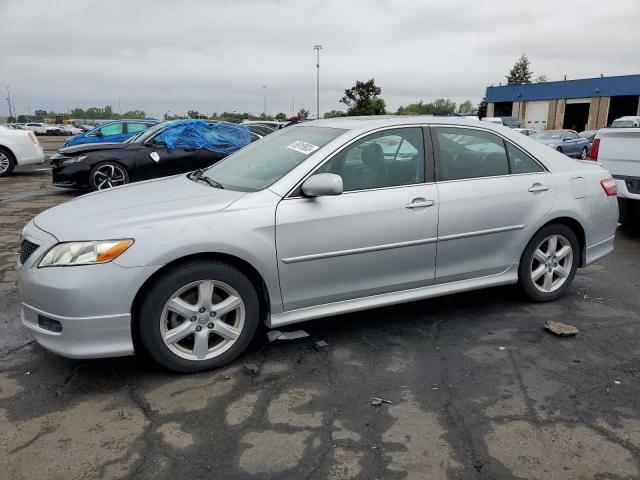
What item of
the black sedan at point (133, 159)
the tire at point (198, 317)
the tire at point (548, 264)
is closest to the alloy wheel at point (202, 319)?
the tire at point (198, 317)

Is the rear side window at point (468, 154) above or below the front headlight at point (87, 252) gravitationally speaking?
above

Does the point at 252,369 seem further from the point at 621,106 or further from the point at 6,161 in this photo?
the point at 621,106

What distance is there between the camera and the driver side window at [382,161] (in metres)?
3.81

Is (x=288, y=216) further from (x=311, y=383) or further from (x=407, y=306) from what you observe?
(x=407, y=306)

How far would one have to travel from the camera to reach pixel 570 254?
4746mm

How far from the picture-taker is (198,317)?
11.1 ft

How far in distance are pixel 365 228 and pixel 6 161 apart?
525 inches

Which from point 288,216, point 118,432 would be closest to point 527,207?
point 288,216

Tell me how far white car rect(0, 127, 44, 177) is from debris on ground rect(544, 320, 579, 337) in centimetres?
1374

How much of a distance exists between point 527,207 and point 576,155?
68.6ft

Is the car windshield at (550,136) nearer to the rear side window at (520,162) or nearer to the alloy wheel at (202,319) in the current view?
the rear side window at (520,162)

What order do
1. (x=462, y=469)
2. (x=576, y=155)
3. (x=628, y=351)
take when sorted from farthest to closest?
1. (x=576, y=155)
2. (x=628, y=351)
3. (x=462, y=469)

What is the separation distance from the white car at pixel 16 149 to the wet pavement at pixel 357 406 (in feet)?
36.5

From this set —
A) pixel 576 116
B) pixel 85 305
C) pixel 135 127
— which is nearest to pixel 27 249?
pixel 85 305
